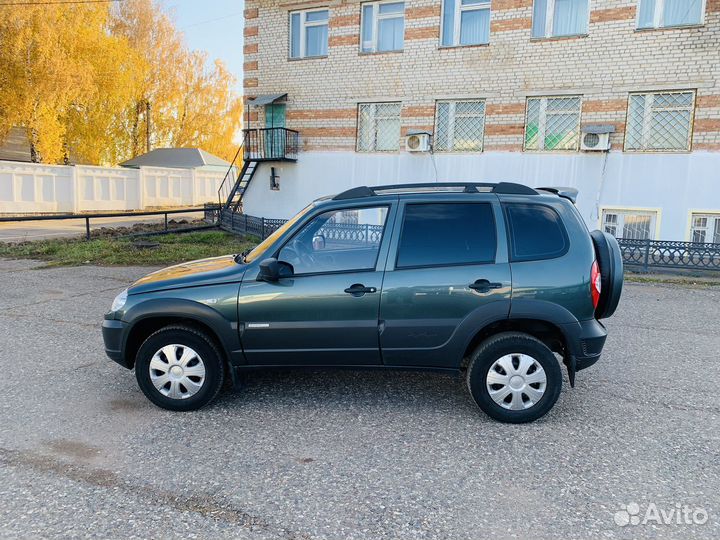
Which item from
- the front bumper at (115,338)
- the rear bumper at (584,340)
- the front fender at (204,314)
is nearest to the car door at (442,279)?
the rear bumper at (584,340)

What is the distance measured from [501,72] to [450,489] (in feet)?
46.7

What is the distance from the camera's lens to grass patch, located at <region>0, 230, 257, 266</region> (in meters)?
12.4

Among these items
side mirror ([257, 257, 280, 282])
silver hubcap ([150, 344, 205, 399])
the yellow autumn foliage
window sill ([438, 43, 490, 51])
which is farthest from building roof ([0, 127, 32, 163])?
side mirror ([257, 257, 280, 282])

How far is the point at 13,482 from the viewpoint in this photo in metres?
3.34

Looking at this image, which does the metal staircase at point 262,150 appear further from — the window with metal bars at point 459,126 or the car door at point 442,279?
the car door at point 442,279

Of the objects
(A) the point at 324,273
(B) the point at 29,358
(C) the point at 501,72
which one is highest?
(C) the point at 501,72

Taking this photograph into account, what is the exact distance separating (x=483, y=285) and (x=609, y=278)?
1.02 m

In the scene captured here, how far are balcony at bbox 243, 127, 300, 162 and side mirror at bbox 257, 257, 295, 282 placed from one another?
568 inches

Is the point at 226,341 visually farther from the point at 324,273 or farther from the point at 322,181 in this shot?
the point at 322,181

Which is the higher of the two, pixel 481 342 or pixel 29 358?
pixel 481 342

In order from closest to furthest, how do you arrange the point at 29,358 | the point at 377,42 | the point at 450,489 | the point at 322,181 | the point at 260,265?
1. the point at 450,489
2. the point at 260,265
3. the point at 29,358
4. the point at 377,42
5. the point at 322,181

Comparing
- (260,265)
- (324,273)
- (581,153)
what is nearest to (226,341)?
(260,265)

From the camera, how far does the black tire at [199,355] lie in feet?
14.2

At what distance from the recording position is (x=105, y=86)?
28844 mm
